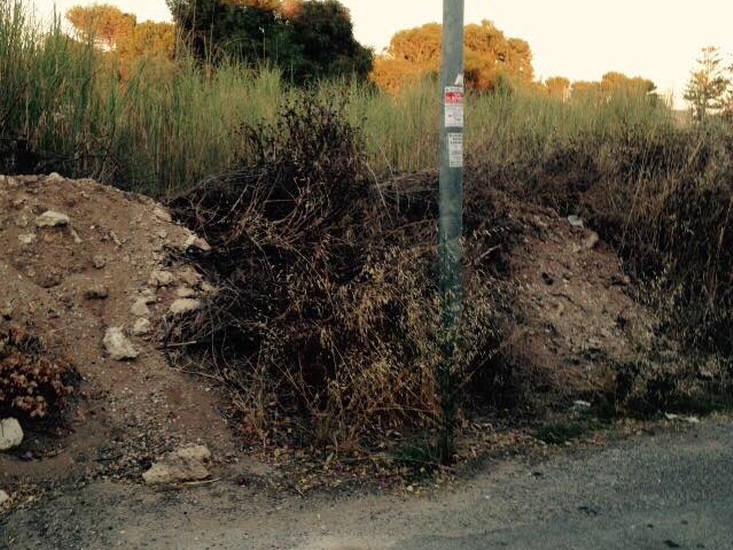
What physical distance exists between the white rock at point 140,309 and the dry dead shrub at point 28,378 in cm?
64

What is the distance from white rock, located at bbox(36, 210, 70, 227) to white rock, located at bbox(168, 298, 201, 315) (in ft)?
3.17

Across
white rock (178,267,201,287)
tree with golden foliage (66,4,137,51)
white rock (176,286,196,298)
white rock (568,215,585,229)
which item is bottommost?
white rock (176,286,196,298)

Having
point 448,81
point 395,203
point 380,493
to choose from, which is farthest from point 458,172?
point 380,493

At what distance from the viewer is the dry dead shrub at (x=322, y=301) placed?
489 centimetres

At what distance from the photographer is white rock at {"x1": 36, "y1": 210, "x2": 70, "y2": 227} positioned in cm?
554

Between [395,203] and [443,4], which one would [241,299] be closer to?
[395,203]

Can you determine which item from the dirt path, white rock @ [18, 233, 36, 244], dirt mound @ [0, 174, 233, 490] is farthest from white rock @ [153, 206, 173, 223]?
the dirt path

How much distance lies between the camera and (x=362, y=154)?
6141 millimetres

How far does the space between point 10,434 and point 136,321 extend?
1.18 meters

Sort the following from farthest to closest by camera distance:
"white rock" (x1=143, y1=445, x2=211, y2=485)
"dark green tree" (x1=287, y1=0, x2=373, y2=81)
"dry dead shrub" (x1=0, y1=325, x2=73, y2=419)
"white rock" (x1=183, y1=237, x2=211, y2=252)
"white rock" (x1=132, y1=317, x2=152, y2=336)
Result: "dark green tree" (x1=287, y1=0, x2=373, y2=81) < "white rock" (x1=183, y1=237, x2=211, y2=252) < "white rock" (x1=132, y1=317, x2=152, y2=336) < "dry dead shrub" (x1=0, y1=325, x2=73, y2=419) < "white rock" (x1=143, y1=445, x2=211, y2=485)

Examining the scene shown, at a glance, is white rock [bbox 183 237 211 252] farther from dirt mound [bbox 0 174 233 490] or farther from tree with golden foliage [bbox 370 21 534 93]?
tree with golden foliage [bbox 370 21 534 93]

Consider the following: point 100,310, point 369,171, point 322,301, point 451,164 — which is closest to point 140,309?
point 100,310

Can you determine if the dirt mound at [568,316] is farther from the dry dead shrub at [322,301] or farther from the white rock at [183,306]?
the white rock at [183,306]

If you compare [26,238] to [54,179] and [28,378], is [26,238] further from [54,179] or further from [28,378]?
[28,378]
